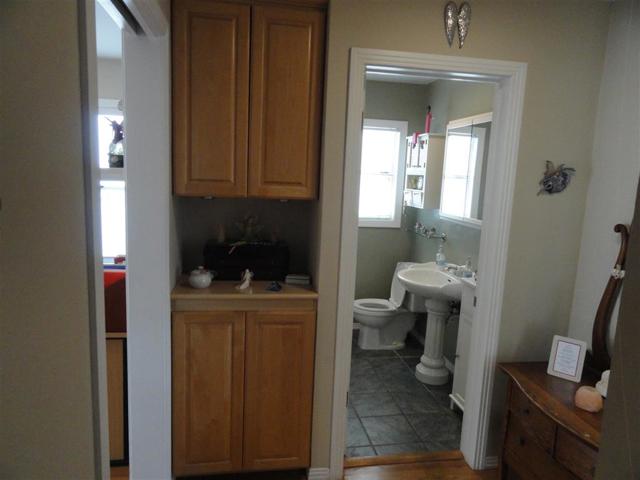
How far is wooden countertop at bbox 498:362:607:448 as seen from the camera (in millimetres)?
1716

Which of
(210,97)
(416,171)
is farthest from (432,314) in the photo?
(210,97)

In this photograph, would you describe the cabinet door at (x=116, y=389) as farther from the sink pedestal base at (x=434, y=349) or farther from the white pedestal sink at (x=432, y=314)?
the sink pedestal base at (x=434, y=349)

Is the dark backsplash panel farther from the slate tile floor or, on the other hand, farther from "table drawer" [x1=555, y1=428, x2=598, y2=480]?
"table drawer" [x1=555, y1=428, x2=598, y2=480]

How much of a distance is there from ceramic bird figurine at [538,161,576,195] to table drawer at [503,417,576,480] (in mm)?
1171

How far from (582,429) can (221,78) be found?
83.3 inches

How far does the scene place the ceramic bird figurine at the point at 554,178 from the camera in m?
2.21

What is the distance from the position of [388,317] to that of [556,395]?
6.56ft

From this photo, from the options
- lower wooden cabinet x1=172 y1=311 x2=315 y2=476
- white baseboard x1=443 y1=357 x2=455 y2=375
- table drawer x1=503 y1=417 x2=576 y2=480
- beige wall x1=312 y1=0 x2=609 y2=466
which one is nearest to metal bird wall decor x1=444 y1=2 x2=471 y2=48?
beige wall x1=312 y1=0 x2=609 y2=466

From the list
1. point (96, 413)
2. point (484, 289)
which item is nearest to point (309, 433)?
point (484, 289)

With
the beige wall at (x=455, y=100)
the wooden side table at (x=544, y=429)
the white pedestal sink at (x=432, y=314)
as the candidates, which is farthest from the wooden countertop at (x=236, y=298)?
the beige wall at (x=455, y=100)

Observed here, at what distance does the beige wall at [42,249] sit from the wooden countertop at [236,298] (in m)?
1.09

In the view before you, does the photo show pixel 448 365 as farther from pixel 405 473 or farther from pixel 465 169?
pixel 465 169

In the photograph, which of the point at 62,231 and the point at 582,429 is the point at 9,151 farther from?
the point at 582,429

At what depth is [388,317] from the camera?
3.90 m
